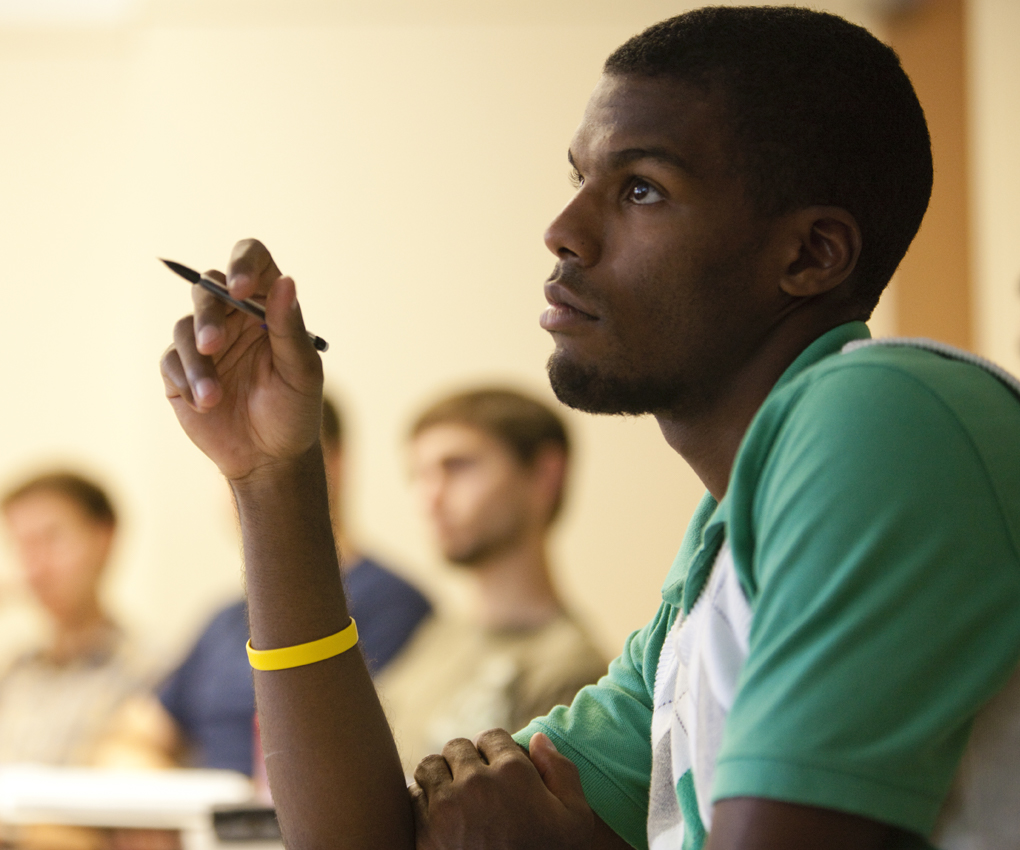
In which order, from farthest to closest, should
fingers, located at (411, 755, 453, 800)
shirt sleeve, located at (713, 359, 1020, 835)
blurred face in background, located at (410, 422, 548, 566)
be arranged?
blurred face in background, located at (410, 422, 548, 566) → fingers, located at (411, 755, 453, 800) → shirt sleeve, located at (713, 359, 1020, 835)

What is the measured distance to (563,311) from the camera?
2.87 feet

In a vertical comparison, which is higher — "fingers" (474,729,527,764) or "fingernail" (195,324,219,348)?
"fingernail" (195,324,219,348)

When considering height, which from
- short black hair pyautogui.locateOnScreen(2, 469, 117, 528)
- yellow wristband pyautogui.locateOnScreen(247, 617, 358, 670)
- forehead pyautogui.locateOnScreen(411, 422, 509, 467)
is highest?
yellow wristband pyautogui.locateOnScreen(247, 617, 358, 670)

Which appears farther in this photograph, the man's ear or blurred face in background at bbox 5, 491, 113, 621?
blurred face in background at bbox 5, 491, 113, 621

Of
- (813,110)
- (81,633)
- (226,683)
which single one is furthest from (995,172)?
(81,633)

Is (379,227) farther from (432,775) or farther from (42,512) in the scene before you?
(432,775)

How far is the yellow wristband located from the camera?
0.91 metres

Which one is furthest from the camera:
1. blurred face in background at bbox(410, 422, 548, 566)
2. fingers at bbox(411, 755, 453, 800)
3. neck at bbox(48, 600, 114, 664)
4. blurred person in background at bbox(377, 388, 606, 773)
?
neck at bbox(48, 600, 114, 664)

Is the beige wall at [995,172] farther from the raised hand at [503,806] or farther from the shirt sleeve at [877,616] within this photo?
the shirt sleeve at [877,616]

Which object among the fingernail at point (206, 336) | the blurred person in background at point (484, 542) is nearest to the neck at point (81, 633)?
the blurred person in background at point (484, 542)

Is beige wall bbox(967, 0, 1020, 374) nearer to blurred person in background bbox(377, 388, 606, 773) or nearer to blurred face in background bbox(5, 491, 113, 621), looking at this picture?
blurred person in background bbox(377, 388, 606, 773)

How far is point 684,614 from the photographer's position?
778 millimetres

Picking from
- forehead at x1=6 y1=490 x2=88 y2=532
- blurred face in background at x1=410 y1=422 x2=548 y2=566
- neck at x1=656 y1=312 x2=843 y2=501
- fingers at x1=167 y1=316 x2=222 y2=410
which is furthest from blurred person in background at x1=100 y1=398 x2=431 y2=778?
neck at x1=656 y1=312 x2=843 y2=501

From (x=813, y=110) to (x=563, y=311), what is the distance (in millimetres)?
231
